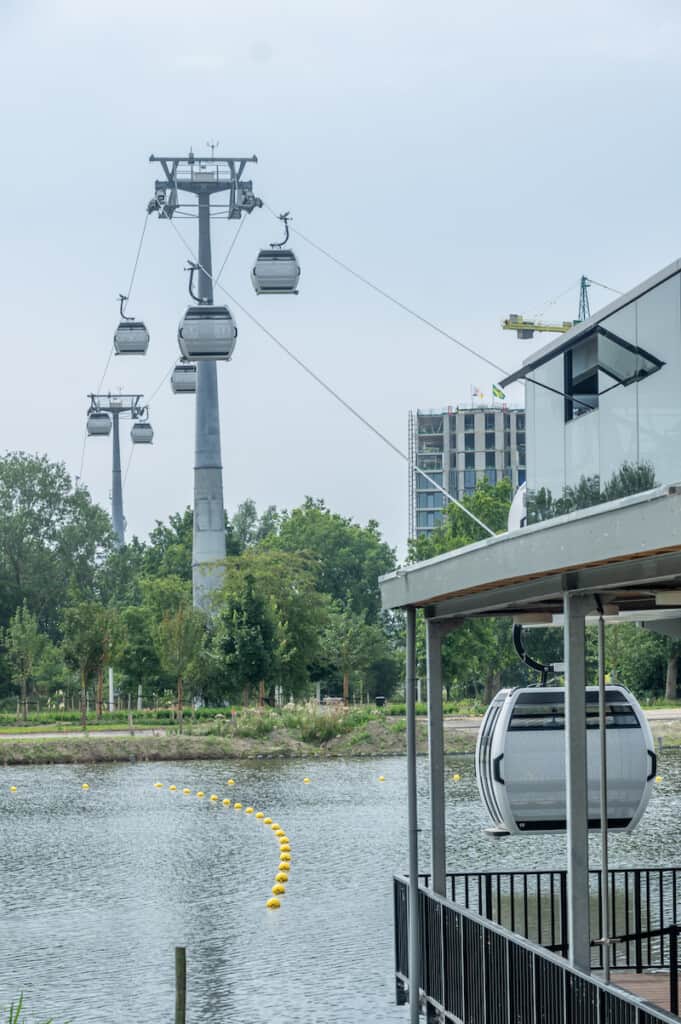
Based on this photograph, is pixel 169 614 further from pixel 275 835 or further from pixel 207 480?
pixel 275 835

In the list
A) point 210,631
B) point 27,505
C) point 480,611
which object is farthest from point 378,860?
point 27,505

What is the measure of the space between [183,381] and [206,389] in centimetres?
1450

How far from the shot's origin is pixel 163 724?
208ft

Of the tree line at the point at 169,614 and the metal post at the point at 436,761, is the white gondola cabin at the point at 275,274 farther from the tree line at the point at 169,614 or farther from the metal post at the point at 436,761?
the tree line at the point at 169,614

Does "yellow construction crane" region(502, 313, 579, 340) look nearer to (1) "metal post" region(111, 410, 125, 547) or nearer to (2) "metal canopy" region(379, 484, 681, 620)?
(1) "metal post" region(111, 410, 125, 547)

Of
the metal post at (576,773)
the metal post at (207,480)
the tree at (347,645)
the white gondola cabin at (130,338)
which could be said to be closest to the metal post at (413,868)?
the metal post at (576,773)

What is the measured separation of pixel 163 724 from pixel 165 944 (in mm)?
41195

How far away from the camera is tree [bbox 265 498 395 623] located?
11775 cm

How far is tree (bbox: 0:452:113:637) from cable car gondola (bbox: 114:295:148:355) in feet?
192

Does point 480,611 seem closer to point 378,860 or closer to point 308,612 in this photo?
point 378,860


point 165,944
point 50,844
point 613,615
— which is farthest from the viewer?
point 50,844

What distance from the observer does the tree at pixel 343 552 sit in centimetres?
11775

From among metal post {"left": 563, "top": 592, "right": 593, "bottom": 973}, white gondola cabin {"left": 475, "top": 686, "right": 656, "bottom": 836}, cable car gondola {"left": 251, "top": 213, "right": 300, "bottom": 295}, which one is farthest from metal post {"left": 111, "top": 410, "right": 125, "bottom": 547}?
metal post {"left": 563, "top": 592, "right": 593, "bottom": 973}

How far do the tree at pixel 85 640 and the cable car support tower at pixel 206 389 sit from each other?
29.1ft
